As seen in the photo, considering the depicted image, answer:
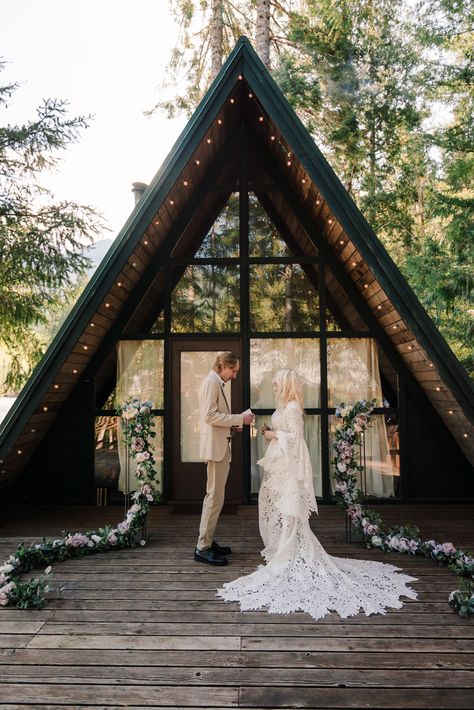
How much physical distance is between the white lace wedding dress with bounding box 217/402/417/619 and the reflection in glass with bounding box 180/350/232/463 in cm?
201

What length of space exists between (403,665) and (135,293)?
484cm

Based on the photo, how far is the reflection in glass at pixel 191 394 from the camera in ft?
20.0

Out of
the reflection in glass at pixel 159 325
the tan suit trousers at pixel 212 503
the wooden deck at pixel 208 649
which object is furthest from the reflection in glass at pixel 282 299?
the wooden deck at pixel 208 649

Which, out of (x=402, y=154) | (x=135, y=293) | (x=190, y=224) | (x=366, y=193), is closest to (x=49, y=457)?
(x=135, y=293)

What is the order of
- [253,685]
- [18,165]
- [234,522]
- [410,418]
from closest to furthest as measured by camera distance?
[253,685], [234,522], [410,418], [18,165]

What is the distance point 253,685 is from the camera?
2.41 m

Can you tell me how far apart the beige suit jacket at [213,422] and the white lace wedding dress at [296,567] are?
40 cm

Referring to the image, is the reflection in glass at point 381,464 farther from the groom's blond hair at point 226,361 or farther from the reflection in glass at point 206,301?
the groom's blond hair at point 226,361

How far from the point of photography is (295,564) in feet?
11.8

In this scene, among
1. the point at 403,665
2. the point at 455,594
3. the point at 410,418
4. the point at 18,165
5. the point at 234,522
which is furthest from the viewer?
the point at 18,165

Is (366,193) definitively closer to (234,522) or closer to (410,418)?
(410,418)

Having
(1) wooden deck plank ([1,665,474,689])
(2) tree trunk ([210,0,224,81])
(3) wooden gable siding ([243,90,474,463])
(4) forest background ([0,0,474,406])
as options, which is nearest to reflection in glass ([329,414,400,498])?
(3) wooden gable siding ([243,90,474,463])

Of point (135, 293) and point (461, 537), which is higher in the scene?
point (135, 293)

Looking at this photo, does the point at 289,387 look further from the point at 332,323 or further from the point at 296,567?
the point at 332,323
